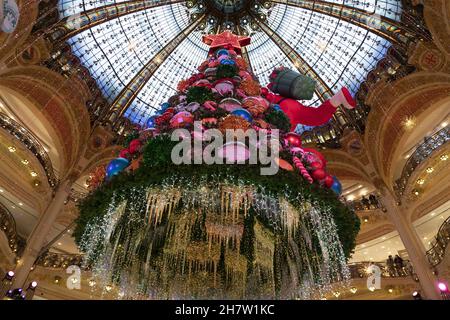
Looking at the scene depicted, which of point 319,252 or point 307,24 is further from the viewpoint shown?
point 307,24

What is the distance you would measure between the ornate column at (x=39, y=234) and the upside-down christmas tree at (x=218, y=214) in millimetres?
7374

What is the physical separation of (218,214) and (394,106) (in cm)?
1147

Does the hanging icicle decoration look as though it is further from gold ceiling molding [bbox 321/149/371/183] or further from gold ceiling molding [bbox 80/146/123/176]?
gold ceiling molding [bbox 321/149/371/183]

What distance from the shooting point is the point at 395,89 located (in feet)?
43.8

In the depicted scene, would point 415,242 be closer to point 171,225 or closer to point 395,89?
point 395,89

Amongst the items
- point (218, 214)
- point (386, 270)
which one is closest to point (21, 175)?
point (218, 214)

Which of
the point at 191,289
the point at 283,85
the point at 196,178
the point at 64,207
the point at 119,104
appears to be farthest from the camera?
the point at 119,104

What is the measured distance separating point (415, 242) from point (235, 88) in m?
9.66

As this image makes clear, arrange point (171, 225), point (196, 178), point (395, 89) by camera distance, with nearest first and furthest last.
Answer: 1. point (196, 178)
2. point (171, 225)
3. point (395, 89)

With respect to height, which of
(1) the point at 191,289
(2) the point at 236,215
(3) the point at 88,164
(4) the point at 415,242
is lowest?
(1) the point at 191,289

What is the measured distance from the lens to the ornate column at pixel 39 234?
11.1 metres

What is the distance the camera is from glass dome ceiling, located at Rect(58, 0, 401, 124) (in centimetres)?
1346

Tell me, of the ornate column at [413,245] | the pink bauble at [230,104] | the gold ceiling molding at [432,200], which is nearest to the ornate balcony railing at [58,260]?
the pink bauble at [230,104]

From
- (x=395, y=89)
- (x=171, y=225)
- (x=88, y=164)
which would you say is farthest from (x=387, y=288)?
(x=88, y=164)
